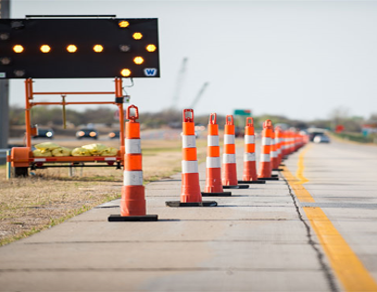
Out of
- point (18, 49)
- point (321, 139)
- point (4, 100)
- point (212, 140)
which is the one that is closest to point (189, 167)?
point (212, 140)

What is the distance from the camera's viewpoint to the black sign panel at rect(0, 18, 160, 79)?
16141 millimetres

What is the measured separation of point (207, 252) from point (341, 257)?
1128mm

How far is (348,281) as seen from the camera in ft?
17.1

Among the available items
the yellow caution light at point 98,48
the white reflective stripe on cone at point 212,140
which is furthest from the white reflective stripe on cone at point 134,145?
the yellow caution light at point 98,48

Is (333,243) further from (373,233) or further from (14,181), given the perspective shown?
(14,181)

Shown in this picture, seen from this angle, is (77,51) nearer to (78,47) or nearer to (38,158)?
(78,47)

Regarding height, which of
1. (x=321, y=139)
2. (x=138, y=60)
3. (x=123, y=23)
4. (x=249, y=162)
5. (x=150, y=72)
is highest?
(x=123, y=23)

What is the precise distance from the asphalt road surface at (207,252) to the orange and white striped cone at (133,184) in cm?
20

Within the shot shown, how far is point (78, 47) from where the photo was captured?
645 inches

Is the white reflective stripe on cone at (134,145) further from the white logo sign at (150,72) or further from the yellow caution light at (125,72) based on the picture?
the yellow caution light at (125,72)

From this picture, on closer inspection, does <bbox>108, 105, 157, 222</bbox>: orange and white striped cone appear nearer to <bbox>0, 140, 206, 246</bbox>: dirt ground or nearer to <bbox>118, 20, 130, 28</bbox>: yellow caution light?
<bbox>0, 140, 206, 246</bbox>: dirt ground

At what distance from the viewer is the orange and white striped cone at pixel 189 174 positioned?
9828 millimetres

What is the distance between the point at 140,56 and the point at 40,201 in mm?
5732

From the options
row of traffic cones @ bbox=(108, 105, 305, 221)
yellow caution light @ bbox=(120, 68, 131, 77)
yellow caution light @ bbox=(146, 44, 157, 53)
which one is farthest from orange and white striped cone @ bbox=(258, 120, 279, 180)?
yellow caution light @ bbox=(120, 68, 131, 77)
